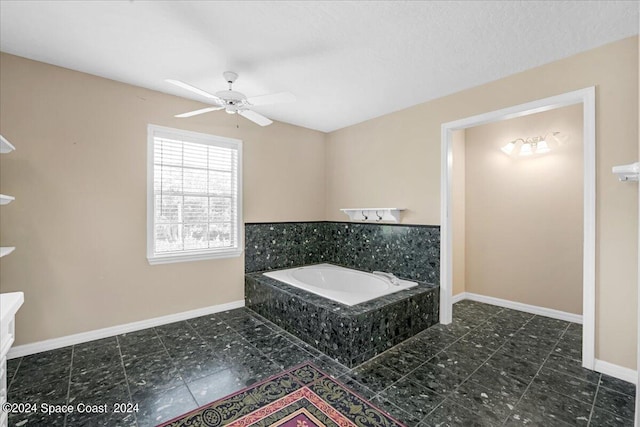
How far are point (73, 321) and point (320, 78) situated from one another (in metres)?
3.30

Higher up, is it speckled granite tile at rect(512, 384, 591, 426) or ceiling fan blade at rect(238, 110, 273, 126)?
ceiling fan blade at rect(238, 110, 273, 126)

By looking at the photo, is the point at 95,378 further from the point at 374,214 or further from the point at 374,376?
the point at 374,214

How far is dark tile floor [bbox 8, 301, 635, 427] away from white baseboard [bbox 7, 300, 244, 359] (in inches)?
3.6

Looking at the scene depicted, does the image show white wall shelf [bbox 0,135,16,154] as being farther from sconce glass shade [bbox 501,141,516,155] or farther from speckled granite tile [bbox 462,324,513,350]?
sconce glass shade [bbox 501,141,516,155]

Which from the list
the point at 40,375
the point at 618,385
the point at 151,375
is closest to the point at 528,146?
the point at 618,385

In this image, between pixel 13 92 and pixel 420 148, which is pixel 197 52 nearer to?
pixel 13 92

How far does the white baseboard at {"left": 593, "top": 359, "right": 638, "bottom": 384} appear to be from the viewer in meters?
2.01

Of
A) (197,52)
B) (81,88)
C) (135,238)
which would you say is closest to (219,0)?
(197,52)

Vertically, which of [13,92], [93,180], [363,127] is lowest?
[93,180]

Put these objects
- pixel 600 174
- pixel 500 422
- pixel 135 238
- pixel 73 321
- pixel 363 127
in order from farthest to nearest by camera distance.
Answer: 1. pixel 363 127
2. pixel 135 238
3. pixel 73 321
4. pixel 600 174
5. pixel 500 422

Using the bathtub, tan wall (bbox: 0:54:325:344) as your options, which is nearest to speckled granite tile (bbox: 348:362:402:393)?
the bathtub

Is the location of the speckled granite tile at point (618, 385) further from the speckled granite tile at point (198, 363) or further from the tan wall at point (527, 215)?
the speckled granite tile at point (198, 363)

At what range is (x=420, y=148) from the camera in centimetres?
334

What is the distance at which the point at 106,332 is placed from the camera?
275cm
